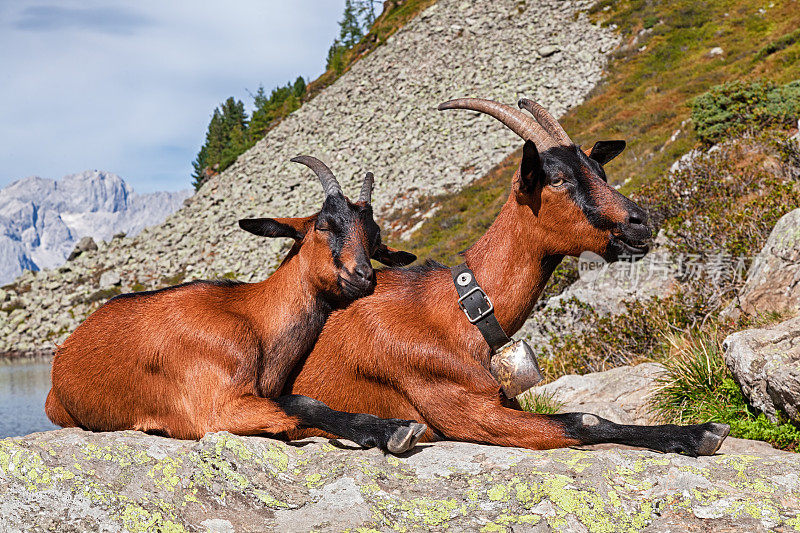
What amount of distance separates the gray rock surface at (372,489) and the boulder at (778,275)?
15.4ft

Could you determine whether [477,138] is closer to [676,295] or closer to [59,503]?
[676,295]

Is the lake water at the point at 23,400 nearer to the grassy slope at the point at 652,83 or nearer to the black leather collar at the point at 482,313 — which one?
the black leather collar at the point at 482,313

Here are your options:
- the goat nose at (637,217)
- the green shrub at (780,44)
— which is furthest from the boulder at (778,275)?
the green shrub at (780,44)

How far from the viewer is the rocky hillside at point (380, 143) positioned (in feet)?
155

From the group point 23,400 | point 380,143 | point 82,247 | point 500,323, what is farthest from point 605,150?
point 82,247

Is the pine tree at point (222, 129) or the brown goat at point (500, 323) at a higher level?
the pine tree at point (222, 129)

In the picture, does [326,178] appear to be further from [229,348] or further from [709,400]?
[709,400]

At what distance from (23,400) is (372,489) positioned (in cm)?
2731

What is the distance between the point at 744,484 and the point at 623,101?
4063 cm

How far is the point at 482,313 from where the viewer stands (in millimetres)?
3500

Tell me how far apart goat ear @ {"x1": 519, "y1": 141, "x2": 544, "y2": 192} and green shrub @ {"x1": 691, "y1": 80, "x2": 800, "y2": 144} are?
45.7 ft

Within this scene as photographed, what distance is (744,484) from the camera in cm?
294

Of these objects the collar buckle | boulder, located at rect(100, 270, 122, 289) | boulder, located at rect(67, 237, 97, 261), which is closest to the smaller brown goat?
the collar buckle

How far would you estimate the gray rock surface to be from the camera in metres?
2.72
